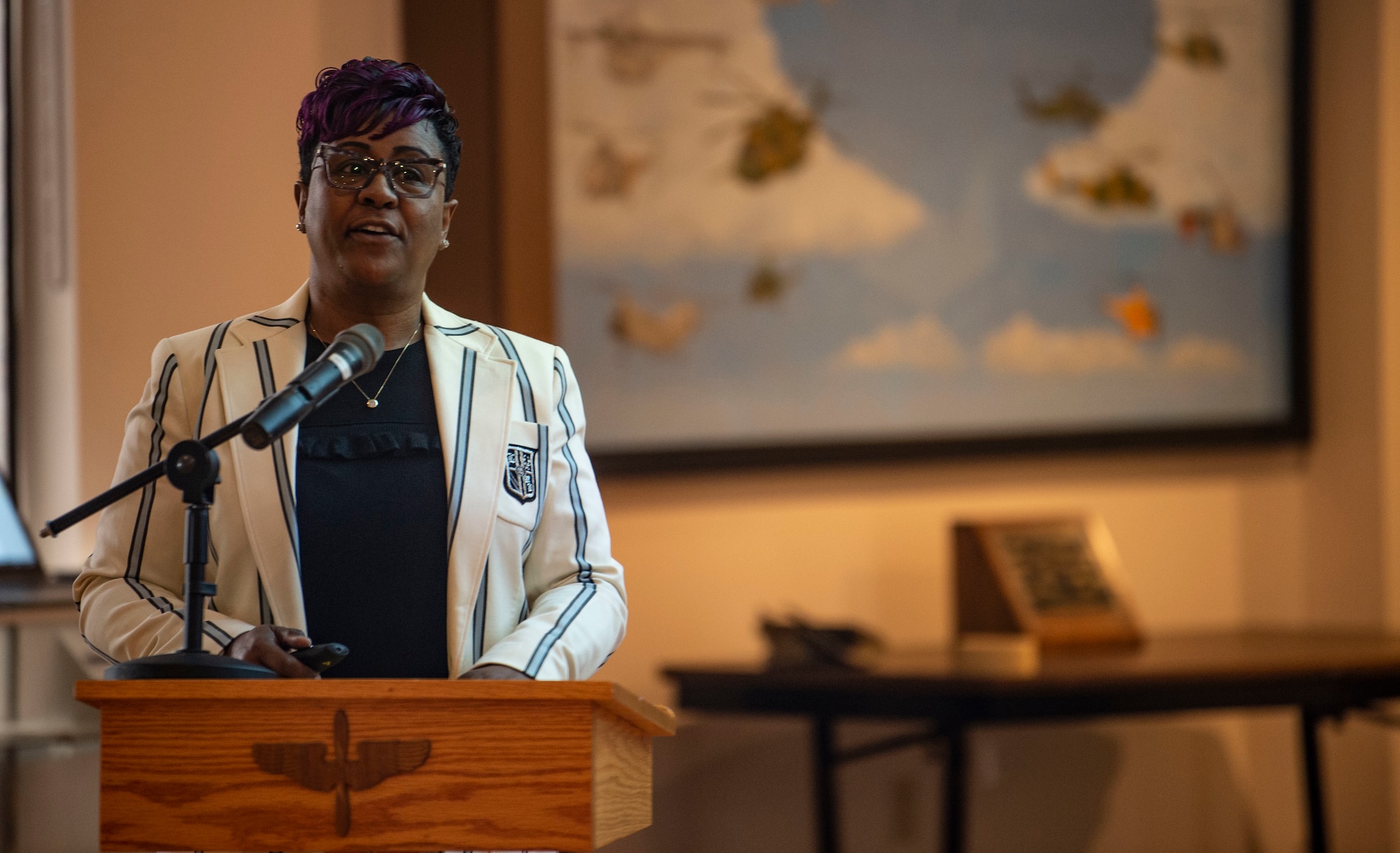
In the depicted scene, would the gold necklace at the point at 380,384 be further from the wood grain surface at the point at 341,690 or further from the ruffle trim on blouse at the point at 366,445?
the wood grain surface at the point at 341,690

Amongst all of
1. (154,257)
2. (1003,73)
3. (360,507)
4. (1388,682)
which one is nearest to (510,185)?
(154,257)

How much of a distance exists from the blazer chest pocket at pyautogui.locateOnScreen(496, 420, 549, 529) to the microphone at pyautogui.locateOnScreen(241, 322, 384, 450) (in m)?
0.31

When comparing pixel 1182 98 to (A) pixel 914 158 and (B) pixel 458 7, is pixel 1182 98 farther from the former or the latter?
(B) pixel 458 7

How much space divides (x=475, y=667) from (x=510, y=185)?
231cm

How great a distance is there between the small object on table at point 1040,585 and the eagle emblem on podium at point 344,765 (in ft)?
9.31

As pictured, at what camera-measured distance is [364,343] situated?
1.52m

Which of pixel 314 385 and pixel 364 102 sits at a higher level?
pixel 364 102

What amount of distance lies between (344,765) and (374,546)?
0.41 metres

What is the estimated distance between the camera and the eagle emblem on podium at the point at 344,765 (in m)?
1.39

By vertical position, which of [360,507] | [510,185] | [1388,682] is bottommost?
[1388,682]

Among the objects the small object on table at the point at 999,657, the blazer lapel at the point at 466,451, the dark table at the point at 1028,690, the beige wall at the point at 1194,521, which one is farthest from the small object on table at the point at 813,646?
the blazer lapel at the point at 466,451

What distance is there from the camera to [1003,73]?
180 inches

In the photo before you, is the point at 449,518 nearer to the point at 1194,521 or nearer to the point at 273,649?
the point at 273,649

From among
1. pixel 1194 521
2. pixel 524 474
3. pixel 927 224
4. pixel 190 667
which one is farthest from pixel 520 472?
pixel 1194 521
